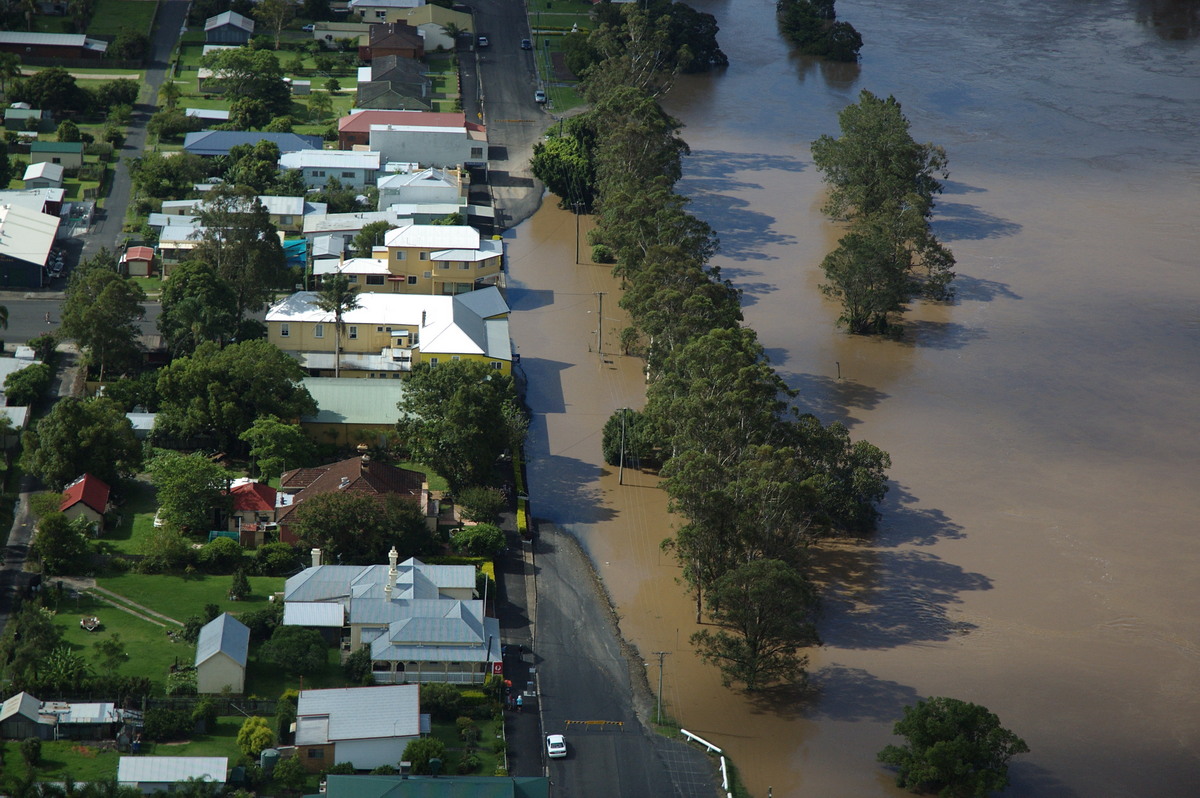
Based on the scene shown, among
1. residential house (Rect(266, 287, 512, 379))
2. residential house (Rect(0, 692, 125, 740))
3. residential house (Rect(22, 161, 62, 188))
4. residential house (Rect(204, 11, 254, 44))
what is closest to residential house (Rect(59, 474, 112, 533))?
residential house (Rect(0, 692, 125, 740))

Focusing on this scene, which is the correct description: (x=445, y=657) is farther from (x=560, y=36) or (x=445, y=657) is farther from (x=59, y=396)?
(x=560, y=36)

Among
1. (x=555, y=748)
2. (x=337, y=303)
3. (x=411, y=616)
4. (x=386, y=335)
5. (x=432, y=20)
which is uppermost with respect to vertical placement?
(x=432, y=20)

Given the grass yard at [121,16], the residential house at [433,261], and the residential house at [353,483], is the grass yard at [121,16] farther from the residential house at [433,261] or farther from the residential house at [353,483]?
the residential house at [353,483]

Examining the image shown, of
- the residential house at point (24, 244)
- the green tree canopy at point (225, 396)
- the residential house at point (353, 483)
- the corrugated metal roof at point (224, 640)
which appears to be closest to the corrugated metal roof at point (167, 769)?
the corrugated metal roof at point (224, 640)

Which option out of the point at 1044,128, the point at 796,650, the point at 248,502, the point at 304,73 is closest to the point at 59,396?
the point at 248,502

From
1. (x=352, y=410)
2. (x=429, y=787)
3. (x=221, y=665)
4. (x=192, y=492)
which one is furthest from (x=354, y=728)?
(x=352, y=410)

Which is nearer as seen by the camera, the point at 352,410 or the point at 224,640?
the point at 224,640

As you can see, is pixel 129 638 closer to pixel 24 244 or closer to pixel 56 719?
pixel 56 719

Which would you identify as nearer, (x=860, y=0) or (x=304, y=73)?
(x=304, y=73)
